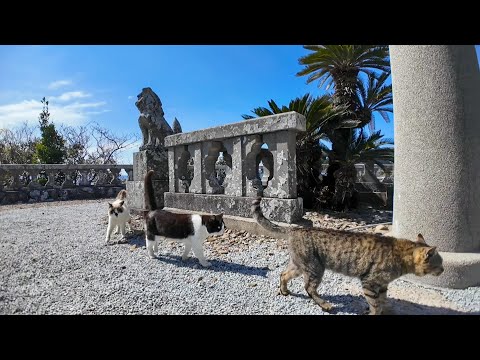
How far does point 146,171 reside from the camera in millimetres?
7203

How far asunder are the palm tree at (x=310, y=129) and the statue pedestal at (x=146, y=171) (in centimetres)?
264

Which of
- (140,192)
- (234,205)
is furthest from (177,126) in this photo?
(234,205)

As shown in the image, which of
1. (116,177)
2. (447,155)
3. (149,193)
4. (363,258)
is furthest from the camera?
(116,177)

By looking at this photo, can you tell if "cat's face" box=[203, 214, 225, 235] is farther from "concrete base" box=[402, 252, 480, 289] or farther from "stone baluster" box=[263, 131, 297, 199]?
"concrete base" box=[402, 252, 480, 289]

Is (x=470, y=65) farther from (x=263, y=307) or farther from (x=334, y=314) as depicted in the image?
(x=263, y=307)

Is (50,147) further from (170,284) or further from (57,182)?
(170,284)

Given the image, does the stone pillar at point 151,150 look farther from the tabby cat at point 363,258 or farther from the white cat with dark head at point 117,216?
the tabby cat at point 363,258

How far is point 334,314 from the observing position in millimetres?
2387

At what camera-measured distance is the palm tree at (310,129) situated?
22.4ft

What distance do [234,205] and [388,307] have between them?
10.5 feet

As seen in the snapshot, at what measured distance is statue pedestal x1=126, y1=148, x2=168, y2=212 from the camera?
7180 mm

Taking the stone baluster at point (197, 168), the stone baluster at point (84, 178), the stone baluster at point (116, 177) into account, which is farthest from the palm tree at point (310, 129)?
the stone baluster at point (84, 178)

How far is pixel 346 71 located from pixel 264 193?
533cm
